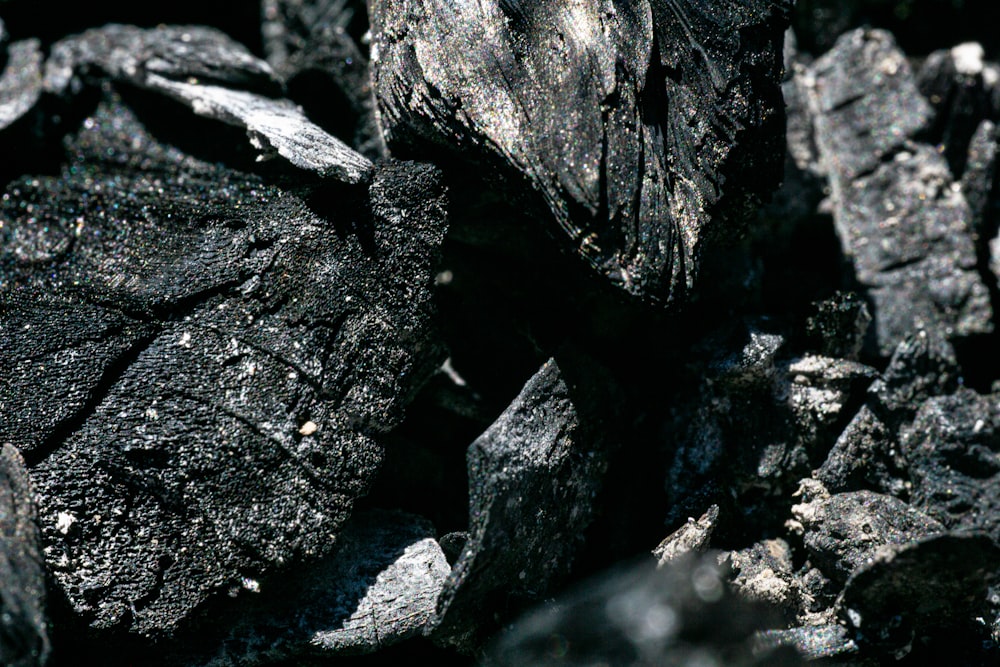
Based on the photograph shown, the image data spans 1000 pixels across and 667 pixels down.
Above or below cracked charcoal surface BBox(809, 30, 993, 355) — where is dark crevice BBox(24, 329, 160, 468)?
above

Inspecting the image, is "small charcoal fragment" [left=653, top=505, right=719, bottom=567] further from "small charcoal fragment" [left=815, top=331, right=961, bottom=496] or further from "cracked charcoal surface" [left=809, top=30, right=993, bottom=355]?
"cracked charcoal surface" [left=809, top=30, right=993, bottom=355]

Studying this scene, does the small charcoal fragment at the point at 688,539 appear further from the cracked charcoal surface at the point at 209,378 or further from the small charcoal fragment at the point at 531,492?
the cracked charcoal surface at the point at 209,378

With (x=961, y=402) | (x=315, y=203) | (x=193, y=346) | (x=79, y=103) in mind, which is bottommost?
(x=961, y=402)

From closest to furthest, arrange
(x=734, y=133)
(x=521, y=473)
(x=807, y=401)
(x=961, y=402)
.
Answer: (x=521, y=473) < (x=734, y=133) < (x=807, y=401) < (x=961, y=402)

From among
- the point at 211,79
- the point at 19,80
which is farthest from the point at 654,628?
the point at 19,80

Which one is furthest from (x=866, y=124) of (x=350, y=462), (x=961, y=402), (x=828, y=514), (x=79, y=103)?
(x=79, y=103)

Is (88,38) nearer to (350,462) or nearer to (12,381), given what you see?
(12,381)

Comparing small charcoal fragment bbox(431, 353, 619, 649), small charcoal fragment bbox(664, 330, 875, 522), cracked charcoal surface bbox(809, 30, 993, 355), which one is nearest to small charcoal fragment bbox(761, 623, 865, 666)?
small charcoal fragment bbox(664, 330, 875, 522)
